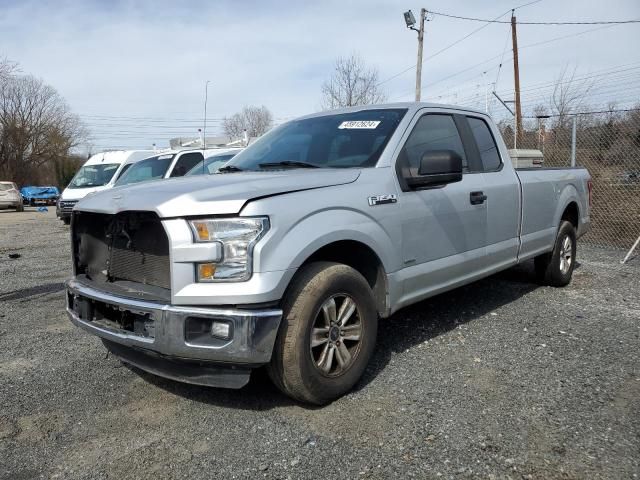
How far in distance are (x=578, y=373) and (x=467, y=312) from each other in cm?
153

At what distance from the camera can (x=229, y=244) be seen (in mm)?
2805

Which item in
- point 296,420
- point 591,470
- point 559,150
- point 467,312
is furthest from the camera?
point 559,150

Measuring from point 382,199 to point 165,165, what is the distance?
8951 millimetres

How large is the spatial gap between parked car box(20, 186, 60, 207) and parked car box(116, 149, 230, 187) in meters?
30.4

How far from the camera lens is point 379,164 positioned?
12.0ft

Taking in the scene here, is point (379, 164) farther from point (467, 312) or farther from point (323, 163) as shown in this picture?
point (467, 312)

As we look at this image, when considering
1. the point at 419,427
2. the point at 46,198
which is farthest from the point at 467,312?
the point at 46,198

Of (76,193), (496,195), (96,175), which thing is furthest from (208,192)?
(96,175)

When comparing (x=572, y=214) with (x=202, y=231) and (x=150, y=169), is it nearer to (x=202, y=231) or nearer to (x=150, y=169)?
(x=202, y=231)

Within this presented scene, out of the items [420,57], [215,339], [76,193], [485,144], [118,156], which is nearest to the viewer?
[215,339]

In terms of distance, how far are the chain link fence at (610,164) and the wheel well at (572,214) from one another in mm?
3445

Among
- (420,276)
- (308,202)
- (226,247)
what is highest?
(308,202)

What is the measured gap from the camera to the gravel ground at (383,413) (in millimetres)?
2621

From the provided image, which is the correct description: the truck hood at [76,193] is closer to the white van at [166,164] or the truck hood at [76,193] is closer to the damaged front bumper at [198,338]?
the white van at [166,164]
